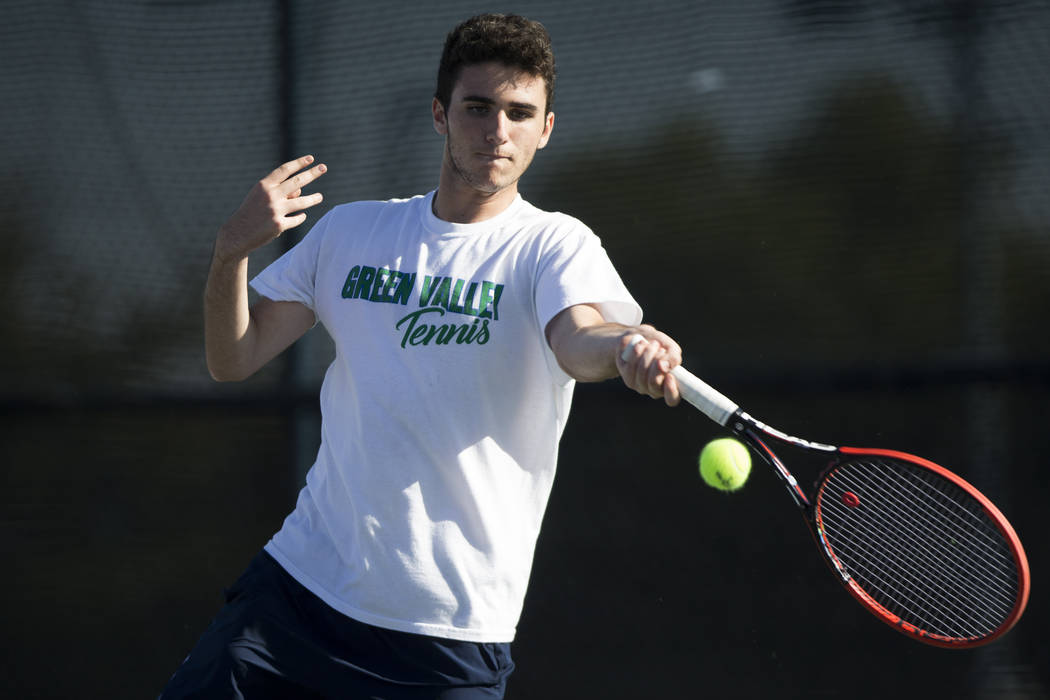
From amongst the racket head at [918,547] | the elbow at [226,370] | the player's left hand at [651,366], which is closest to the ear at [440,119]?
the elbow at [226,370]

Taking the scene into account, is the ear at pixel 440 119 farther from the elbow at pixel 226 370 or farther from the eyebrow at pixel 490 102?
the elbow at pixel 226 370

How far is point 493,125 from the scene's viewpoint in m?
1.91

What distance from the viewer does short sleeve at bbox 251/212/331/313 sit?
6.76 feet

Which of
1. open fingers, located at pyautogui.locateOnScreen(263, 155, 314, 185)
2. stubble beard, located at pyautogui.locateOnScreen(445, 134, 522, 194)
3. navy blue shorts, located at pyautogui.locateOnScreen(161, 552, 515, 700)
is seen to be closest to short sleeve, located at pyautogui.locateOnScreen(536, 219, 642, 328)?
stubble beard, located at pyautogui.locateOnScreen(445, 134, 522, 194)

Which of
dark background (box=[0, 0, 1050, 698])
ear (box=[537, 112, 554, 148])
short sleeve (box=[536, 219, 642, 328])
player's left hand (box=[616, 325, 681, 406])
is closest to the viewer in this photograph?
player's left hand (box=[616, 325, 681, 406])

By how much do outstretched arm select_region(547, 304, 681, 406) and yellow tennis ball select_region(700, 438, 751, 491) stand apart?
452 mm

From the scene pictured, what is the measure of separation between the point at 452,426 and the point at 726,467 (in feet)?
1.79

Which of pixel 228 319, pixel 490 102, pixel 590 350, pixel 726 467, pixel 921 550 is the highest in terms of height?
pixel 490 102

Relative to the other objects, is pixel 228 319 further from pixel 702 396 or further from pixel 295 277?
pixel 702 396

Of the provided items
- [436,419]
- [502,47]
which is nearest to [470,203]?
[502,47]

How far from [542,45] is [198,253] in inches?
74.4

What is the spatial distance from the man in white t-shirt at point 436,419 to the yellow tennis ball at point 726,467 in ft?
1.06

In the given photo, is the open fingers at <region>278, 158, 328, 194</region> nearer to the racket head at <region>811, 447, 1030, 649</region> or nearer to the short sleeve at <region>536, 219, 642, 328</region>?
the short sleeve at <region>536, 219, 642, 328</region>

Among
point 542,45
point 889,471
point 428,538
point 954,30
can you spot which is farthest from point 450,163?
point 954,30
